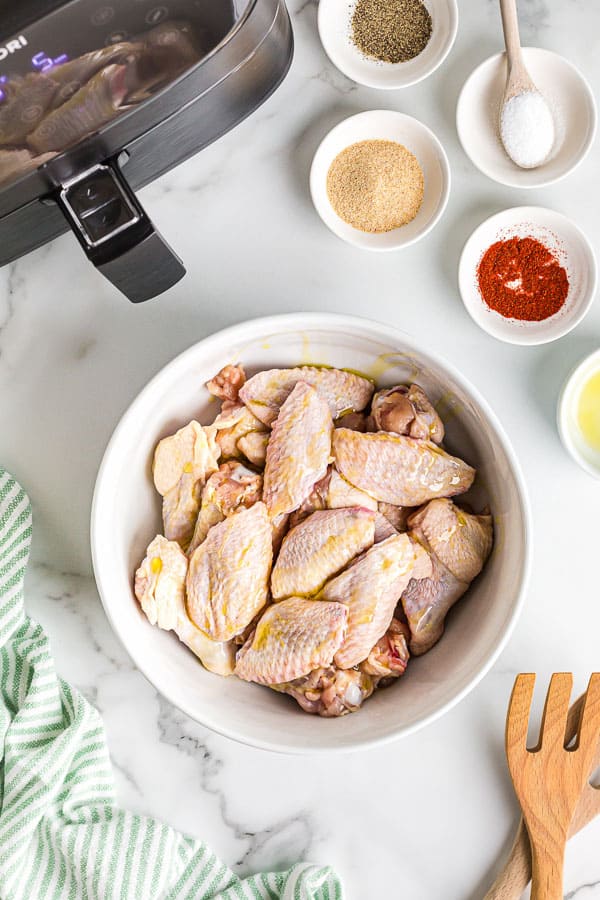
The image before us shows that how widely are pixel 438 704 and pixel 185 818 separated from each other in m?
0.45

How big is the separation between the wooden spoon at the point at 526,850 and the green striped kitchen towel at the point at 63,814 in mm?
226

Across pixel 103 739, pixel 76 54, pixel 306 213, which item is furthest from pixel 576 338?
pixel 103 739

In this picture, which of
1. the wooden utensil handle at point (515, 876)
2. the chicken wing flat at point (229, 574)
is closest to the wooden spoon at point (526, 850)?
the wooden utensil handle at point (515, 876)

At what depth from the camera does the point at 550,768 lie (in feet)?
3.69

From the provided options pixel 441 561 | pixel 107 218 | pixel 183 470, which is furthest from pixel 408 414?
pixel 107 218

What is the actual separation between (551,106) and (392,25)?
0.79ft

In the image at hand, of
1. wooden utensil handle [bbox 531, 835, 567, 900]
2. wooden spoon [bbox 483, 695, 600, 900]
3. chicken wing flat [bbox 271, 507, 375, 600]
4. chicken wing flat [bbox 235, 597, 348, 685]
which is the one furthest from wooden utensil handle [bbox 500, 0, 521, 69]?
wooden utensil handle [bbox 531, 835, 567, 900]

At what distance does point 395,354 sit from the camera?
1021 millimetres

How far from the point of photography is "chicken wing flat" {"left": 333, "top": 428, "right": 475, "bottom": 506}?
3.32ft

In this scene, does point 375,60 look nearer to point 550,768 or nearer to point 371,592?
point 371,592

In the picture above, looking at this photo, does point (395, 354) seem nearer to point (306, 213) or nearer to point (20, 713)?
point (306, 213)

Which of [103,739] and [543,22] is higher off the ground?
[543,22]

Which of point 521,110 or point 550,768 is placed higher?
point 521,110

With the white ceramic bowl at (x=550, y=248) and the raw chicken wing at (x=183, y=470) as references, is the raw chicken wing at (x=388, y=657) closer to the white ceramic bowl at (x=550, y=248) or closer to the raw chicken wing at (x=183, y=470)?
the raw chicken wing at (x=183, y=470)
